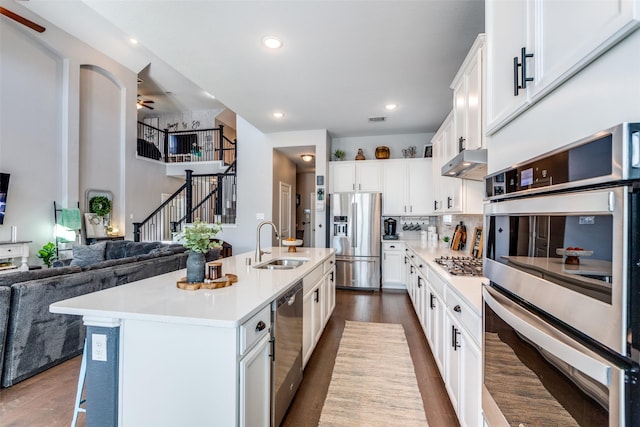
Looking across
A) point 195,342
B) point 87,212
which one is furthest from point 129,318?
point 87,212

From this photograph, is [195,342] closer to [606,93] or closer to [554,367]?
[554,367]

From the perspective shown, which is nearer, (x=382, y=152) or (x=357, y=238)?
(x=357, y=238)

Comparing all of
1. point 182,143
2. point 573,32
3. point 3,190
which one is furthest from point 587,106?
point 182,143

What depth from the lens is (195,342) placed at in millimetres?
1300

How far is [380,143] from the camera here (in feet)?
20.0

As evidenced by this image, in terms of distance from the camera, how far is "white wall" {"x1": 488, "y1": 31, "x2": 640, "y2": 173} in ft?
1.88

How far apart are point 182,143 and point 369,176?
647cm

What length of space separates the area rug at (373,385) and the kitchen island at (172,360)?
0.76 m

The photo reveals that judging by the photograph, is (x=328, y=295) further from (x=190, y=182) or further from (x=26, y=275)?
(x=190, y=182)

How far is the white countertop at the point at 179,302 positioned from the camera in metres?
1.30

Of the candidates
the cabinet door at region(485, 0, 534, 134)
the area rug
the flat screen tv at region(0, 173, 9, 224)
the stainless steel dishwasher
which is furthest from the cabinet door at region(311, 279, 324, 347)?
the flat screen tv at region(0, 173, 9, 224)

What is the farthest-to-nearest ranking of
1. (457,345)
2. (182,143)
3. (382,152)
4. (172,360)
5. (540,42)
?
(182,143), (382,152), (457,345), (172,360), (540,42)

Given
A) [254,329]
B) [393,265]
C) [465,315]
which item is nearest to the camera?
[254,329]

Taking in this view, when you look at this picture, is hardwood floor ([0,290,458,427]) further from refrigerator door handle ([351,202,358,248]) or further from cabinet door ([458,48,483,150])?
refrigerator door handle ([351,202,358,248])
